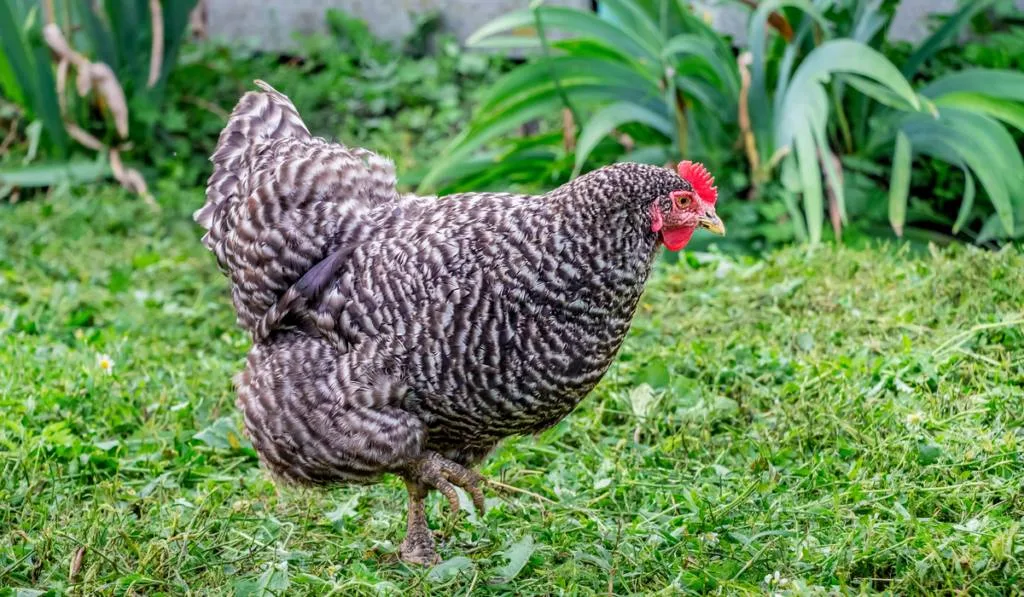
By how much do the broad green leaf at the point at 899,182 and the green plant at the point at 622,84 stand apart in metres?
0.85

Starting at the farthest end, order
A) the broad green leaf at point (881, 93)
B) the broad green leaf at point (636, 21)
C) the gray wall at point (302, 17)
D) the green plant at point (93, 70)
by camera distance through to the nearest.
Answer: the gray wall at point (302, 17) → the green plant at point (93, 70) → the broad green leaf at point (636, 21) → the broad green leaf at point (881, 93)

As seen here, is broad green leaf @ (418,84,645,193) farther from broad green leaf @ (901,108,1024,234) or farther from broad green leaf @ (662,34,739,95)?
broad green leaf @ (901,108,1024,234)

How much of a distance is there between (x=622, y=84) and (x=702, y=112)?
439 mm

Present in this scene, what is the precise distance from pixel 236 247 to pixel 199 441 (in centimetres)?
95

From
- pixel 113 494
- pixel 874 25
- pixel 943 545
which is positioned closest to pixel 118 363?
pixel 113 494

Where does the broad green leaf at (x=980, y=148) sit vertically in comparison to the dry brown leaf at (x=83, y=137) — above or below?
above

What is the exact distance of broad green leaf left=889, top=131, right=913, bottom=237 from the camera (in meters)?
5.55

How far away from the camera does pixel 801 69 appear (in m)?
5.82

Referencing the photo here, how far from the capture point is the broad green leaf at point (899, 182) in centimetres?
555

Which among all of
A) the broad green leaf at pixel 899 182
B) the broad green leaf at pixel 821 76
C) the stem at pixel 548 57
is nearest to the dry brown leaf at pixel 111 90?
the stem at pixel 548 57

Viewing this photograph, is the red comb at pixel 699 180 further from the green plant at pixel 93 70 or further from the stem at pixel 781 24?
the green plant at pixel 93 70

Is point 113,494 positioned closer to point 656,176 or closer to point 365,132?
point 656,176

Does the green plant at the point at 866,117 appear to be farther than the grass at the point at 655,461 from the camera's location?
Yes

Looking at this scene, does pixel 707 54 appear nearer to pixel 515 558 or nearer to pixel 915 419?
pixel 915 419
